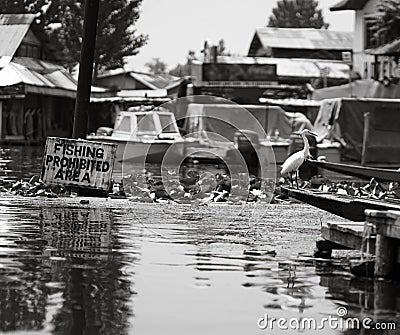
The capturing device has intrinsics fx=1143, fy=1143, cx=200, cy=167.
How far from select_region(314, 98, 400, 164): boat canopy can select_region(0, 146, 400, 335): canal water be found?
27.3 metres

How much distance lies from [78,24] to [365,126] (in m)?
33.8

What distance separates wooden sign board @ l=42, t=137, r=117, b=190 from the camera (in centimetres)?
1919

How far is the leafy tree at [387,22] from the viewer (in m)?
55.1

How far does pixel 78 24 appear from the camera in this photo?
72.1 meters

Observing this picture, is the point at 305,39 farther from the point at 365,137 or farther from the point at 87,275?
the point at 87,275

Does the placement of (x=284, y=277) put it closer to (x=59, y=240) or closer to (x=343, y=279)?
(x=343, y=279)

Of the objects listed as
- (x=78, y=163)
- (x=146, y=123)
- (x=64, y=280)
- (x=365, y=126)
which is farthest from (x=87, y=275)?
(x=365, y=126)

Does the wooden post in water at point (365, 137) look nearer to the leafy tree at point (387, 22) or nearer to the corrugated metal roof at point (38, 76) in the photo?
the leafy tree at point (387, 22)

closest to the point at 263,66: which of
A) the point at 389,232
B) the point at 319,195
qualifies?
the point at 319,195

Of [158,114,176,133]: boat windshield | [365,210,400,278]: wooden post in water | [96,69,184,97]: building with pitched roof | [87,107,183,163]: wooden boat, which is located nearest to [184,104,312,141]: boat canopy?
[158,114,176,133]: boat windshield

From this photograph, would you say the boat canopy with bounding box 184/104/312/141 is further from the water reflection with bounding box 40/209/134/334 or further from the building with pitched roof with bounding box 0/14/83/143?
the water reflection with bounding box 40/209/134/334

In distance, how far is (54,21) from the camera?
7125cm

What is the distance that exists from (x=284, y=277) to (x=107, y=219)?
5782 mm

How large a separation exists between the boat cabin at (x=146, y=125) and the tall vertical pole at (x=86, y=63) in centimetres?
1935
